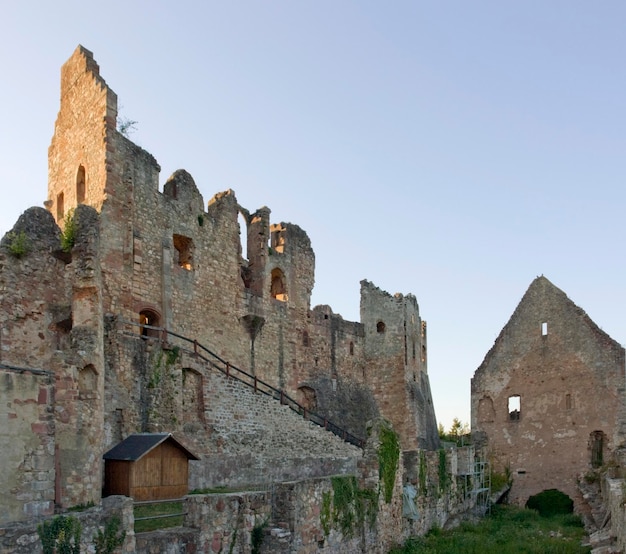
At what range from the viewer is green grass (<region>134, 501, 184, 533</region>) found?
13.5 m

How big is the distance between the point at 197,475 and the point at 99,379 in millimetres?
4131

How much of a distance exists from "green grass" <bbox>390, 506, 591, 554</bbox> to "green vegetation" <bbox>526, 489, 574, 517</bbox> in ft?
2.53

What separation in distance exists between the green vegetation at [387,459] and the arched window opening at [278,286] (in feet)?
42.5

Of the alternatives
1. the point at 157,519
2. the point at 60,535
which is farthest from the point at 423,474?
the point at 60,535

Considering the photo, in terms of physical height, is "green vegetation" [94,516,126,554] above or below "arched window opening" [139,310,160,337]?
below

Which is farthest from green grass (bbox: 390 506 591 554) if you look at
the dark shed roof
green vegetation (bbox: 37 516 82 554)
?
green vegetation (bbox: 37 516 82 554)

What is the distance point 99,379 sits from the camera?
16.7 metres

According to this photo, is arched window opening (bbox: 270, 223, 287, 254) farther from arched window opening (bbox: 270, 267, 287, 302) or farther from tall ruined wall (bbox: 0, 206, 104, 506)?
tall ruined wall (bbox: 0, 206, 104, 506)

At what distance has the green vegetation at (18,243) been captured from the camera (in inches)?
757

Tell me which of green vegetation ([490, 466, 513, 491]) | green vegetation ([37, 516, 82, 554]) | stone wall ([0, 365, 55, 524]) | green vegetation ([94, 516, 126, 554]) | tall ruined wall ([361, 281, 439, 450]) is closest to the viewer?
green vegetation ([37, 516, 82, 554])

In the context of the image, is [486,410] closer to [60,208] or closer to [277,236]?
[277,236]

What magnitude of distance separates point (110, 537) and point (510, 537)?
45.6 ft

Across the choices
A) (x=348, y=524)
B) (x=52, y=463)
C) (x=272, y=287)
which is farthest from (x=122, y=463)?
(x=272, y=287)

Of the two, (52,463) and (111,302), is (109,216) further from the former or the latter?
(52,463)
